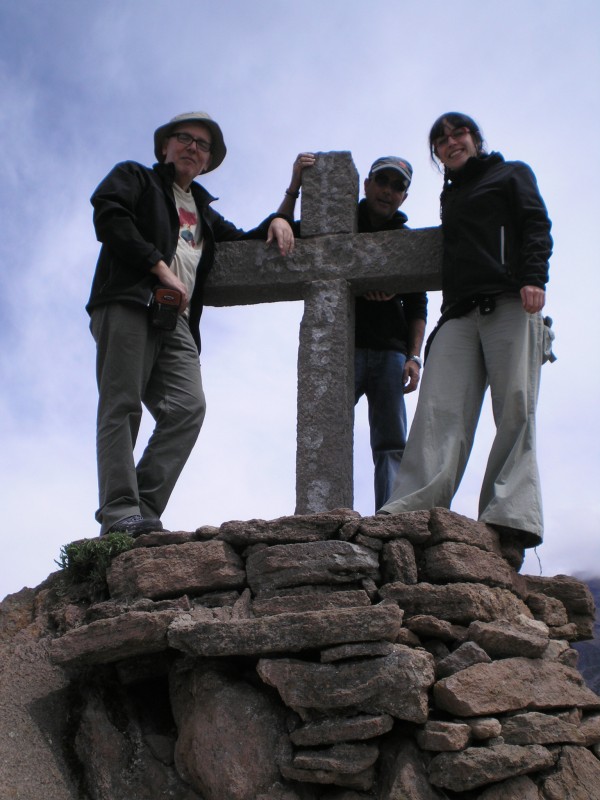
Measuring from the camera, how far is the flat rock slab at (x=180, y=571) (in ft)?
14.9

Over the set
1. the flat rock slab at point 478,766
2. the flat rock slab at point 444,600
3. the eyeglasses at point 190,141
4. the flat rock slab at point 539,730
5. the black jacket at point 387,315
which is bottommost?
the flat rock slab at point 478,766

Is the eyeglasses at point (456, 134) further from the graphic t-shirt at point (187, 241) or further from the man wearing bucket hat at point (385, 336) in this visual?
the graphic t-shirt at point (187, 241)

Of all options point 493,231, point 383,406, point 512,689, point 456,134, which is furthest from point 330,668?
point 456,134

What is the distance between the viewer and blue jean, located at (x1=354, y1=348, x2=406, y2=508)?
573 cm

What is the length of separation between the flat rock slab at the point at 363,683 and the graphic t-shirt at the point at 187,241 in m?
2.43

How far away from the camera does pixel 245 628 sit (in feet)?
13.5

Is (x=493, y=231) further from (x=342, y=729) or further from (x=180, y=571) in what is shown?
(x=342, y=729)

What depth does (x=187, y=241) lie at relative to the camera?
228 inches

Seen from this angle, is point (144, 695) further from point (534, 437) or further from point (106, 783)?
point (534, 437)

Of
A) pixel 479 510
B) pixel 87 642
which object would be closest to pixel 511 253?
pixel 479 510

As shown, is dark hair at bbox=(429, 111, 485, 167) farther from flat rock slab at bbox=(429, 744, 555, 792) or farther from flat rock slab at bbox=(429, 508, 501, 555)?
flat rock slab at bbox=(429, 744, 555, 792)

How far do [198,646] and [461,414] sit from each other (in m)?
1.88

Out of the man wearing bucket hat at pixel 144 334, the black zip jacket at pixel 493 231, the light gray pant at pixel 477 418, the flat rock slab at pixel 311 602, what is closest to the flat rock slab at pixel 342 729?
the flat rock slab at pixel 311 602

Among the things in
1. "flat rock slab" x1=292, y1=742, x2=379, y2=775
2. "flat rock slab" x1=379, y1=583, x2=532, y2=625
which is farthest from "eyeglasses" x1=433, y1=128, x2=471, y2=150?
"flat rock slab" x1=292, y1=742, x2=379, y2=775
